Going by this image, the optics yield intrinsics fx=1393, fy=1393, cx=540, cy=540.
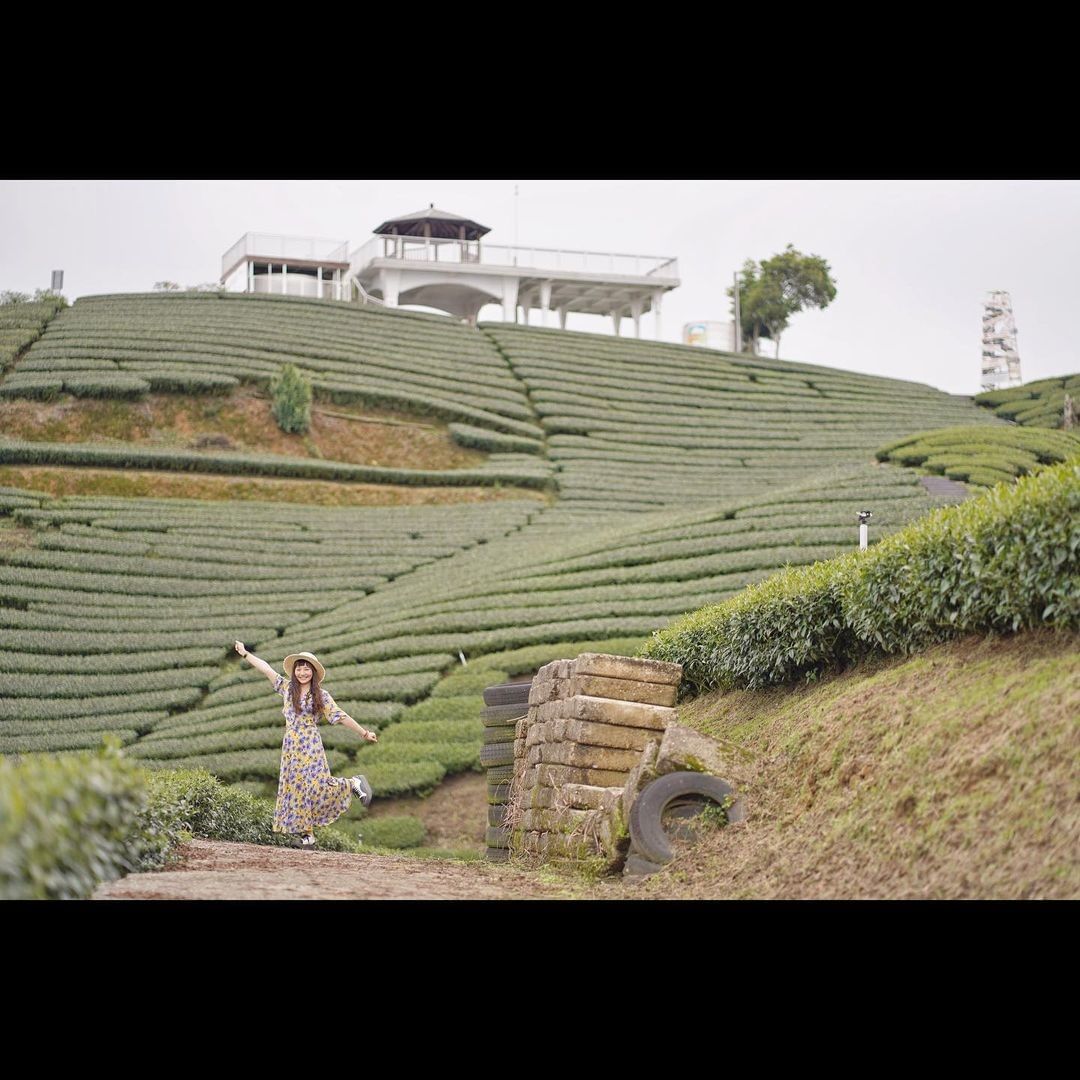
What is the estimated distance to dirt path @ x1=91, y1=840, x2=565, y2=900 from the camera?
7.76 m

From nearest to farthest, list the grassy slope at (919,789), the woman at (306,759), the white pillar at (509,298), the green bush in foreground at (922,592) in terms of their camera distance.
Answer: the grassy slope at (919,789), the green bush in foreground at (922,592), the woman at (306,759), the white pillar at (509,298)

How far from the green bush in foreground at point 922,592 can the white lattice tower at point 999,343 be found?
60.1 m

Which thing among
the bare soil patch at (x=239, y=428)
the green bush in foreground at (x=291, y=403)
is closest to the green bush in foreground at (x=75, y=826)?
the bare soil patch at (x=239, y=428)

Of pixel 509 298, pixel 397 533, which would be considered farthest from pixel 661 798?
pixel 509 298

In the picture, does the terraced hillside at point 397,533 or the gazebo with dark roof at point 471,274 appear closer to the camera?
the terraced hillside at point 397,533

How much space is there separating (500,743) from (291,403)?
31.4 meters

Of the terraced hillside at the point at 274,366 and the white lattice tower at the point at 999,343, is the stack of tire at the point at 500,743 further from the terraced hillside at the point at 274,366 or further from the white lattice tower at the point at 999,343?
the white lattice tower at the point at 999,343

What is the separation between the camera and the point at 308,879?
9039mm

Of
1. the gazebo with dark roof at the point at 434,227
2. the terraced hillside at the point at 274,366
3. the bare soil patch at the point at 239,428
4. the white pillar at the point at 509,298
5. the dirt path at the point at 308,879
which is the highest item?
the gazebo with dark roof at the point at 434,227

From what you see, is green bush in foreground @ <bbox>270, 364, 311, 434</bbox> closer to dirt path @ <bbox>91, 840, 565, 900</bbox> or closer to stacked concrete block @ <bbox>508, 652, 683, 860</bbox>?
dirt path @ <bbox>91, 840, 565, 900</bbox>

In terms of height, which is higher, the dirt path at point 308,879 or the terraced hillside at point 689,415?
the terraced hillside at point 689,415

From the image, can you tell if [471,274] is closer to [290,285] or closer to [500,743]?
[290,285]

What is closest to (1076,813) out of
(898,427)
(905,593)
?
(905,593)

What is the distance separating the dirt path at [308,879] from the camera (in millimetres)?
7762
